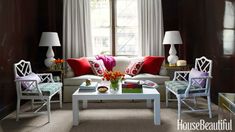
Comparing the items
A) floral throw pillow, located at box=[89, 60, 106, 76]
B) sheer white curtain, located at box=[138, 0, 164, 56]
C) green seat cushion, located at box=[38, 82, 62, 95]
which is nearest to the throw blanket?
floral throw pillow, located at box=[89, 60, 106, 76]

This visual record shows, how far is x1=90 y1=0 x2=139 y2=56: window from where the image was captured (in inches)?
233

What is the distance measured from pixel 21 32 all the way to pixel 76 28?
51.4 inches

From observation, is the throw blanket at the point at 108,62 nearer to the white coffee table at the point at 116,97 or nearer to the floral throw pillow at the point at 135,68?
the floral throw pillow at the point at 135,68

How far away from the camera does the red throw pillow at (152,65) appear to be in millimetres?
5129

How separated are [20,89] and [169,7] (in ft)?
11.9

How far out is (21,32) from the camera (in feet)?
15.6

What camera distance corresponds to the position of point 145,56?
5.55 meters

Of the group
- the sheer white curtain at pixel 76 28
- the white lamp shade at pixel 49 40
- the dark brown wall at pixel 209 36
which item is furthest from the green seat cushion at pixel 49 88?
the dark brown wall at pixel 209 36

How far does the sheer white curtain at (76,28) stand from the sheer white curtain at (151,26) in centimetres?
118

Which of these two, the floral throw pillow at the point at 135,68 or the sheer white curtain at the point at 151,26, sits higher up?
the sheer white curtain at the point at 151,26

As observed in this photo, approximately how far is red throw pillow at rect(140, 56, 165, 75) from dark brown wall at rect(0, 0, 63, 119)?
1957mm

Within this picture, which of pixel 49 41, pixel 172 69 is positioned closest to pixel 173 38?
pixel 172 69

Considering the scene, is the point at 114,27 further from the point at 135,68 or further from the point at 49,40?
the point at 49,40

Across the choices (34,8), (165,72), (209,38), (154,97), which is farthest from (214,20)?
(34,8)
